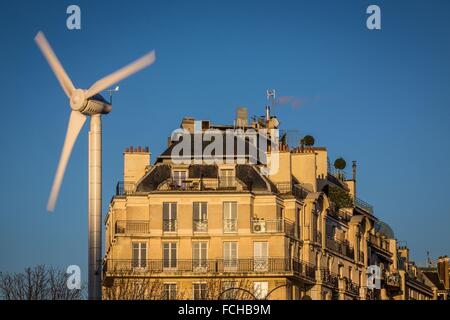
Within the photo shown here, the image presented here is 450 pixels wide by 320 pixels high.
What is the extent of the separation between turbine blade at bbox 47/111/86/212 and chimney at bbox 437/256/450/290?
8935cm

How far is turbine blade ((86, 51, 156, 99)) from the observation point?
319 feet

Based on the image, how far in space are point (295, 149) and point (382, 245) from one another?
911 inches

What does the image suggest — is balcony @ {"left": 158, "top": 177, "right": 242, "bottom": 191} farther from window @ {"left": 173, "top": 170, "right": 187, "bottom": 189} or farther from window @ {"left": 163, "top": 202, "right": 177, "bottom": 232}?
window @ {"left": 163, "top": 202, "right": 177, "bottom": 232}

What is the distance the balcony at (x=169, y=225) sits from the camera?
121825 millimetres

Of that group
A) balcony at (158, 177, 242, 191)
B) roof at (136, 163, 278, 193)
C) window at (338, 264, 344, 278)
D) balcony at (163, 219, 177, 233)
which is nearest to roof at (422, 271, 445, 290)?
window at (338, 264, 344, 278)

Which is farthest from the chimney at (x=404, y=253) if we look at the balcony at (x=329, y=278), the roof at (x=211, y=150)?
the roof at (x=211, y=150)

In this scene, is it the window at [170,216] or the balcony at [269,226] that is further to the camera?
the balcony at [269,226]

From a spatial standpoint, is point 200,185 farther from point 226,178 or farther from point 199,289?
point 199,289

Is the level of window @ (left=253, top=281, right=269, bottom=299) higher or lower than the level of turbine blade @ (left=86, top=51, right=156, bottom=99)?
lower

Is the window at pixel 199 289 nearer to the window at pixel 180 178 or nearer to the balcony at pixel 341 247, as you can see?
the window at pixel 180 178

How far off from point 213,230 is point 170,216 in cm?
326

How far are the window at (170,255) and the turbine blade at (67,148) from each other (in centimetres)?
1434
